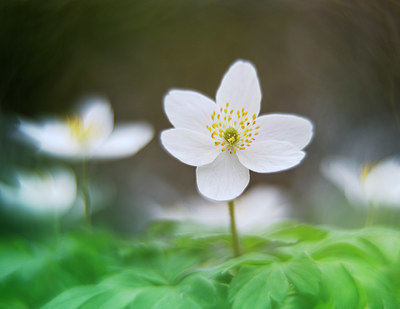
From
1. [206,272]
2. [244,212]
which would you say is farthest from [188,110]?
[244,212]

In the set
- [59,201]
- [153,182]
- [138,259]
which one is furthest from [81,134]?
[153,182]

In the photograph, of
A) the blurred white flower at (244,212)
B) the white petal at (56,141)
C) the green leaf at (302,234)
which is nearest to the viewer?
the green leaf at (302,234)

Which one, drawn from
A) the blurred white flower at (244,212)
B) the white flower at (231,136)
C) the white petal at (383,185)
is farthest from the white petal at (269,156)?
the blurred white flower at (244,212)

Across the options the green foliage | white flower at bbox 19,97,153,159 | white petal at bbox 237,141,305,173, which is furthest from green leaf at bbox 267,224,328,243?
white flower at bbox 19,97,153,159

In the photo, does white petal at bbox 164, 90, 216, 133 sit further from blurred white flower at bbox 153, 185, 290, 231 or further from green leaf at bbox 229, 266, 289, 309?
blurred white flower at bbox 153, 185, 290, 231

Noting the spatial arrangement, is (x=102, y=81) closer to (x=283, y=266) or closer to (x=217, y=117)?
(x=217, y=117)

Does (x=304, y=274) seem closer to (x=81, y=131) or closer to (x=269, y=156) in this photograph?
(x=269, y=156)

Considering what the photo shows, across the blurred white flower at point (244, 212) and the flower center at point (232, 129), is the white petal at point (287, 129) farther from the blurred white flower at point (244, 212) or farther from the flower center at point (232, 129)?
the blurred white flower at point (244, 212)
